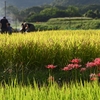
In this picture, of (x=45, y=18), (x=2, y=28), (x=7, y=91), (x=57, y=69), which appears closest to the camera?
(x=7, y=91)

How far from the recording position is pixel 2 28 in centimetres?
1655

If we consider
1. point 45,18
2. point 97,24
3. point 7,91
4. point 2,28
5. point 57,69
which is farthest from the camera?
point 45,18

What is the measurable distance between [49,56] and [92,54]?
95cm

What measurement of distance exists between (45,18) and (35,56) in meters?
76.0

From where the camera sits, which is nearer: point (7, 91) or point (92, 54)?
point (7, 91)

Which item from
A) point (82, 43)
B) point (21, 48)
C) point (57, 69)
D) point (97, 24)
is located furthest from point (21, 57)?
point (97, 24)

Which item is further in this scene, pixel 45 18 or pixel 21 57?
pixel 45 18

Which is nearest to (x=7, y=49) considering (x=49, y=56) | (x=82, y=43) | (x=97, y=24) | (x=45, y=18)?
(x=49, y=56)

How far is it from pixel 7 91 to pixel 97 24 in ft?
146

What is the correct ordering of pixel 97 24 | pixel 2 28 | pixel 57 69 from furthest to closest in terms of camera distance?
1. pixel 97 24
2. pixel 2 28
3. pixel 57 69

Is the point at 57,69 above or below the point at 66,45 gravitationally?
below

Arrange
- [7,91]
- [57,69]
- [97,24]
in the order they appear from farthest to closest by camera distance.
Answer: [97,24], [57,69], [7,91]

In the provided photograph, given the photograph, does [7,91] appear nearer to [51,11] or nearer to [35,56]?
[35,56]

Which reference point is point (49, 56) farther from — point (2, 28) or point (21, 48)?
point (2, 28)
